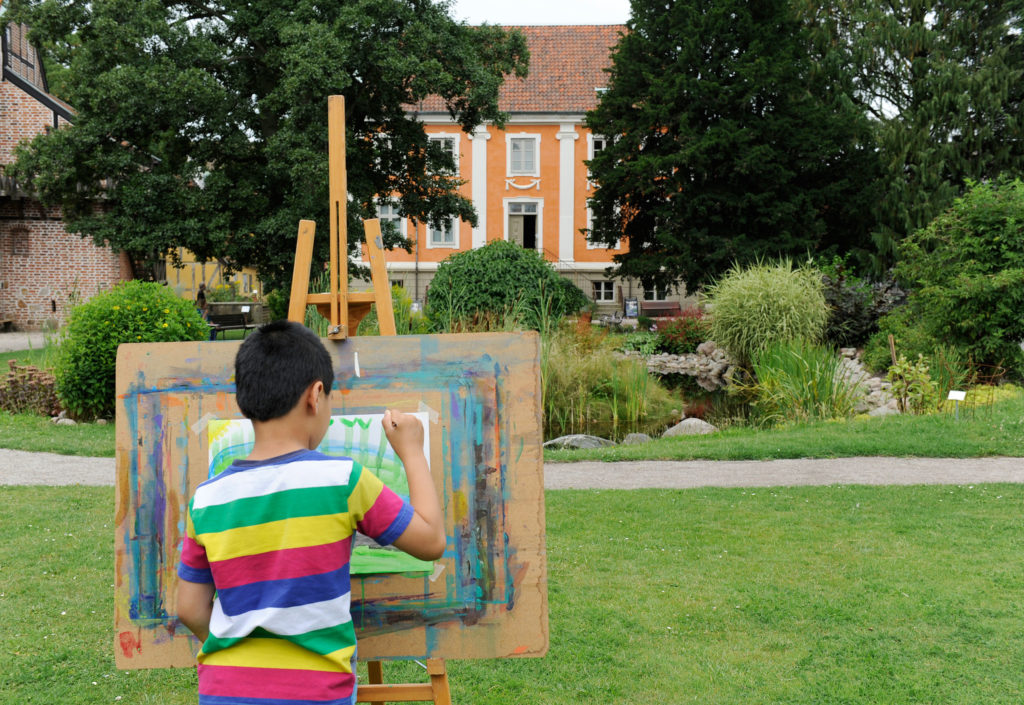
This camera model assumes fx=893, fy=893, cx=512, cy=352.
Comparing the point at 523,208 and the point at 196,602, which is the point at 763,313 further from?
the point at 523,208

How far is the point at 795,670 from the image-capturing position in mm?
4027

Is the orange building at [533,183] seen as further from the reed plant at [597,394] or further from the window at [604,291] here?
the reed plant at [597,394]

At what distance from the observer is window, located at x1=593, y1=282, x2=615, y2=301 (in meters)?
37.7

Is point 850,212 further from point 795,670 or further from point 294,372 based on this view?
point 294,372

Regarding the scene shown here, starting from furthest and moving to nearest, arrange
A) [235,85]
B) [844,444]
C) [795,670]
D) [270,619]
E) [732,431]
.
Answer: [235,85]
[732,431]
[844,444]
[795,670]
[270,619]

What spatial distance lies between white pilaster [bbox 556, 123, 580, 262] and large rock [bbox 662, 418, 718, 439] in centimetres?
2614

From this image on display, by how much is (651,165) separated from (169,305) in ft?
56.7

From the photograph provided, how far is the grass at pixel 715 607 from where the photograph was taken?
154 inches

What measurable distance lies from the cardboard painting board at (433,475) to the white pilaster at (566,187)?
35031 millimetres

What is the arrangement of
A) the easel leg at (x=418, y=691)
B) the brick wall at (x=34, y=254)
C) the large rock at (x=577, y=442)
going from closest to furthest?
the easel leg at (x=418, y=691) → the large rock at (x=577, y=442) → the brick wall at (x=34, y=254)

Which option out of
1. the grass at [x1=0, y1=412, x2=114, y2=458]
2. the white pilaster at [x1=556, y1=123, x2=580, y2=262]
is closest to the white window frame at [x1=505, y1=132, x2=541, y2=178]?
the white pilaster at [x1=556, y1=123, x2=580, y2=262]

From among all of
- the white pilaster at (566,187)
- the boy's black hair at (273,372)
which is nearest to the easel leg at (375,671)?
the boy's black hair at (273,372)

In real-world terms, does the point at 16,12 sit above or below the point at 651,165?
above

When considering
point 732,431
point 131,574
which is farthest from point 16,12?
point 131,574
